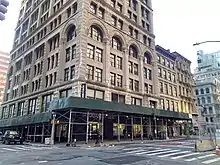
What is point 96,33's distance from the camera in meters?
34.7

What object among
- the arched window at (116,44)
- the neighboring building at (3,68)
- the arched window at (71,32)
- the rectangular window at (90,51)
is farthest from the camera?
the neighboring building at (3,68)

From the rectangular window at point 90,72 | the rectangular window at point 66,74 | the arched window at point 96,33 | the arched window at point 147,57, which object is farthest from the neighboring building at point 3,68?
the rectangular window at point 90,72

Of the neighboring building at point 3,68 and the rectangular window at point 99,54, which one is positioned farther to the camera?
the neighboring building at point 3,68

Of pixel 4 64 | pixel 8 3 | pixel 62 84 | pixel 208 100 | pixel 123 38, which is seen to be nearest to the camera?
pixel 8 3

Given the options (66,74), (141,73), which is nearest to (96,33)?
(66,74)

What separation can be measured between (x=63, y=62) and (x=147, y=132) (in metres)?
21.4

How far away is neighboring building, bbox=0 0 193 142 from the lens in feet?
94.3

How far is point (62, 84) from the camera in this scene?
1246 inches

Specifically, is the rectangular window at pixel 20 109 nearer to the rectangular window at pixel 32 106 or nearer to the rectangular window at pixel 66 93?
the rectangular window at pixel 32 106

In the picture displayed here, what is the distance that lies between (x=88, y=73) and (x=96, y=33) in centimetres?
833

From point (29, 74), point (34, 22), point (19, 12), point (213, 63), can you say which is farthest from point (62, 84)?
point (213, 63)

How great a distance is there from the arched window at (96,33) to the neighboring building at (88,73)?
180 millimetres

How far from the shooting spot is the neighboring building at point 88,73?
2873 centimetres

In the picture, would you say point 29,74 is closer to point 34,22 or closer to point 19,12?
point 34,22
